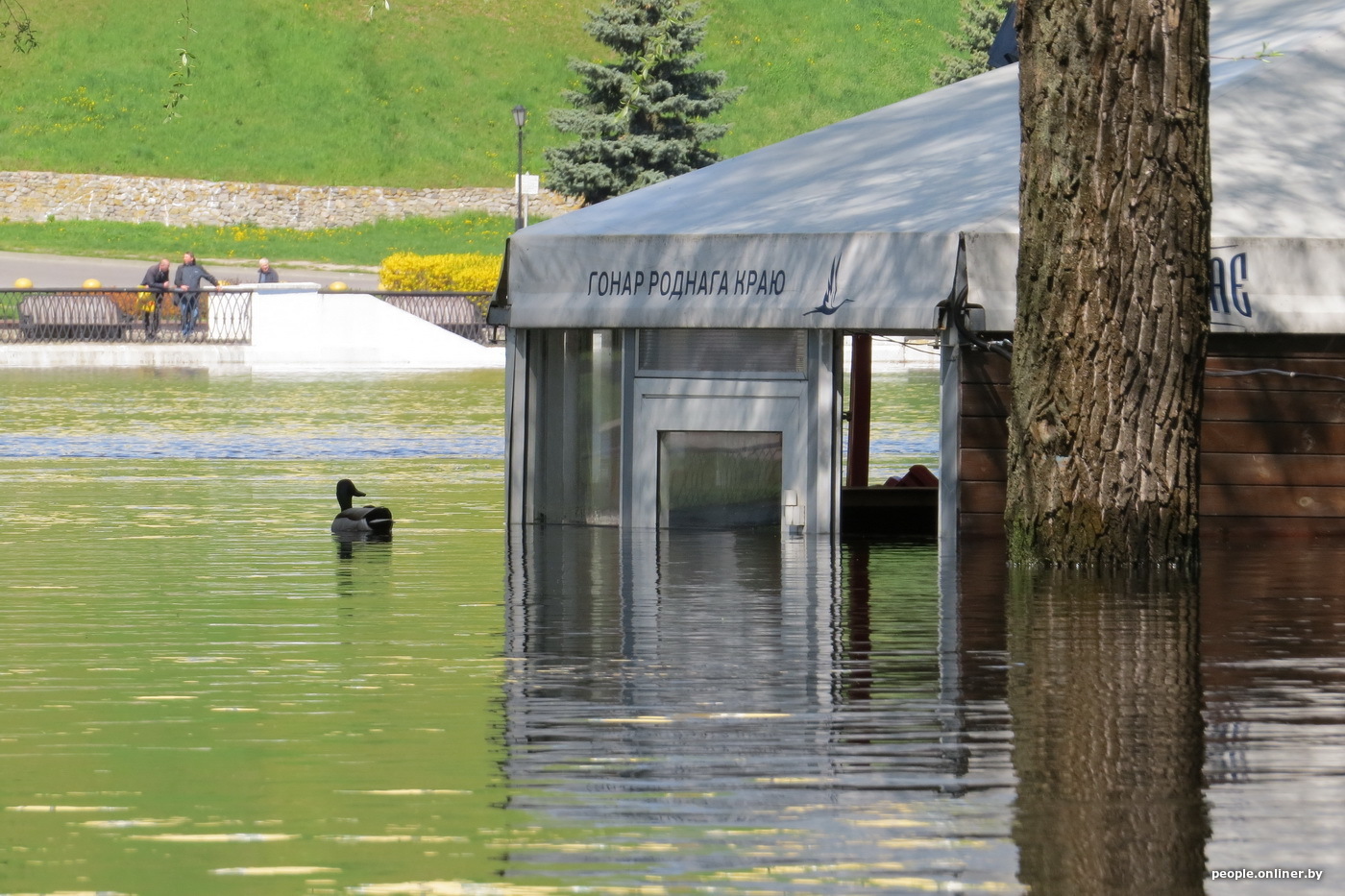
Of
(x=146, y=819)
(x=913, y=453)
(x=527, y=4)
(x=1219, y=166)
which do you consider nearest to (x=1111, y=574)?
(x=1219, y=166)

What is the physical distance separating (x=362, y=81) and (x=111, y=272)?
24.4 meters

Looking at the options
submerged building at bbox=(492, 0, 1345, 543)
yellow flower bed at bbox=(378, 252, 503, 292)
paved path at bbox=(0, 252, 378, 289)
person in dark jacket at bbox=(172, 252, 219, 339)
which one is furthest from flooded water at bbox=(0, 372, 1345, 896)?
paved path at bbox=(0, 252, 378, 289)

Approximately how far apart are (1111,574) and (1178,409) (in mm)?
791

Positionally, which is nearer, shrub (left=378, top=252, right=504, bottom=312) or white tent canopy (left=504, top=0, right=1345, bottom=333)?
white tent canopy (left=504, top=0, right=1345, bottom=333)

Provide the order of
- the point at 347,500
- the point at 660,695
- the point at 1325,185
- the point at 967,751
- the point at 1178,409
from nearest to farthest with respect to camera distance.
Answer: the point at 967,751 < the point at 660,695 < the point at 1178,409 < the point at 1325,185 < the point at 347,500

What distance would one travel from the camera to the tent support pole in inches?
620

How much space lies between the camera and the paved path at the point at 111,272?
61.5 metres

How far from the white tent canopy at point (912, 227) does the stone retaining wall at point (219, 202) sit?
63573 mm

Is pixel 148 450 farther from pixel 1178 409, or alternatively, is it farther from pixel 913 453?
pixel 1178 409

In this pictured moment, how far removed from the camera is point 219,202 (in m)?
78.1

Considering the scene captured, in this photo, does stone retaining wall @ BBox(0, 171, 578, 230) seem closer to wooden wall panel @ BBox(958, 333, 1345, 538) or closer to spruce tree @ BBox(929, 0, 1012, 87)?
spruce tree @ BBox(929, 0, 1012, 87)

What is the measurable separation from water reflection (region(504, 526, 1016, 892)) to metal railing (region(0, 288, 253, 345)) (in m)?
35.2

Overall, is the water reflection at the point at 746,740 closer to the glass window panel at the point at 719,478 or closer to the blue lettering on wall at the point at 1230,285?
the blue lettering on wall at the point at 1230,285

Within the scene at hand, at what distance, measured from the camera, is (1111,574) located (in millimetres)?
10727
